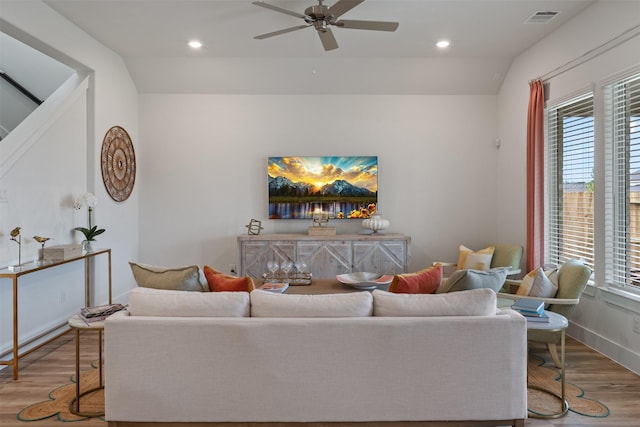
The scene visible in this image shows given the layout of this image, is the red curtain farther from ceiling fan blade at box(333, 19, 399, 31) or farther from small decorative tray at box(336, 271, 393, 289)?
ceiling fan blade at box(333, 19, 399, 31)

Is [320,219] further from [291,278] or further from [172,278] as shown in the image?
[172,278]

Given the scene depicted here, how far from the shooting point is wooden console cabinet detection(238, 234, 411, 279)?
5898 mm

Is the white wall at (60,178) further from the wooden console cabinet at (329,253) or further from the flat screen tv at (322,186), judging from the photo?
the flat screen tv at (322,186)

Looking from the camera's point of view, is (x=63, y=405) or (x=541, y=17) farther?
(x=541, y=17)

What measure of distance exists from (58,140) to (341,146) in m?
3.50

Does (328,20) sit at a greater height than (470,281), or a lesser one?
greater

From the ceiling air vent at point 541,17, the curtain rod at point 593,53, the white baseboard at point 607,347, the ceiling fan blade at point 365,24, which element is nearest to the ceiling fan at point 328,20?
the ceiling fan blade at point 365,24

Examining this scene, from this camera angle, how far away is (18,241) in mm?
3988

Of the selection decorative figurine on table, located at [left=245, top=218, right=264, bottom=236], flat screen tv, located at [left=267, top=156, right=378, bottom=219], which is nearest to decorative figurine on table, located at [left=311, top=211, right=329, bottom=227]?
flat screen tv, located at [left=267, top=156, right=378, bottom=219]

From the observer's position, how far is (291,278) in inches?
166

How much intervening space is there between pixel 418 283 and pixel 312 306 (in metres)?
0.76

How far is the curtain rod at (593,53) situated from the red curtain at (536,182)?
0.19 metres

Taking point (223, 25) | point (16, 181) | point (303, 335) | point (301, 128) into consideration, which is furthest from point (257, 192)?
point (303, 335)

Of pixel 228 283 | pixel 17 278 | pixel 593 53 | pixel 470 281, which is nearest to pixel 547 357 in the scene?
pixel 470 281
